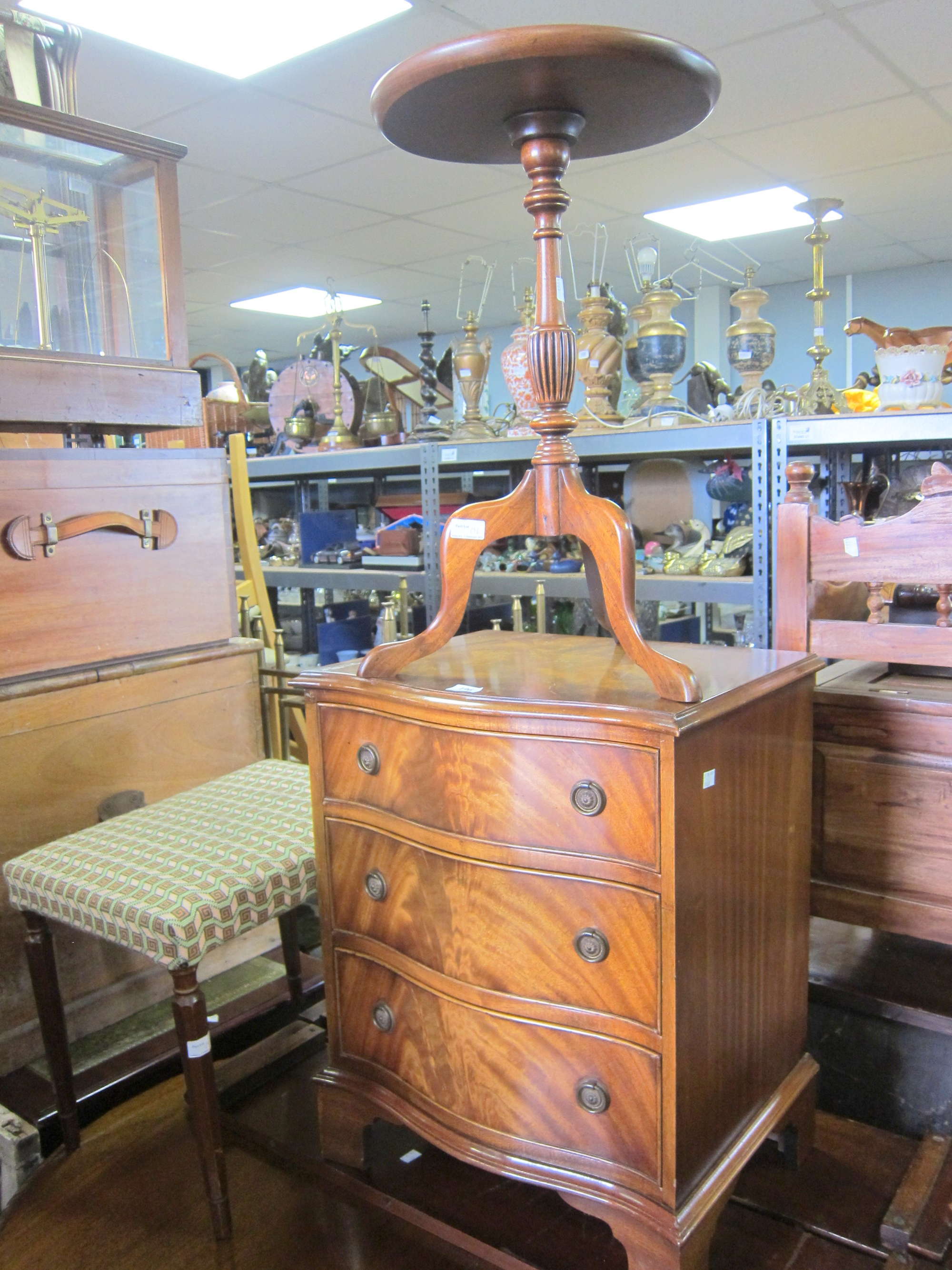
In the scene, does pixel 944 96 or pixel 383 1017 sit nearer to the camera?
pixel 383 1017

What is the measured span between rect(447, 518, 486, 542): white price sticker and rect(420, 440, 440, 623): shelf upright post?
1584mm

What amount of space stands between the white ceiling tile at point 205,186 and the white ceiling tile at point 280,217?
2.3 inches

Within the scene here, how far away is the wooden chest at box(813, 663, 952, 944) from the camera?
1333mm

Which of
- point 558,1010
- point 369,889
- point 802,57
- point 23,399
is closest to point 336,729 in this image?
point 369,889

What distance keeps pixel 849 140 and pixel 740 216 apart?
3.98 feet

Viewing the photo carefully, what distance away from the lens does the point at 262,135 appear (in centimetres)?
387

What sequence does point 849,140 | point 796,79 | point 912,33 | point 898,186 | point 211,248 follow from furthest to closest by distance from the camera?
point 211,248, point 898,186, point 849,140, point 796,79, point 912,33

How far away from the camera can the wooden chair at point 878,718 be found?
132 centimetres

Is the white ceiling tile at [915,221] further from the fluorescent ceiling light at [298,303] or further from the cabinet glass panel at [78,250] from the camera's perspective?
the cabinet glass panel at [78,250]

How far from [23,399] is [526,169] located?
85 centimetres

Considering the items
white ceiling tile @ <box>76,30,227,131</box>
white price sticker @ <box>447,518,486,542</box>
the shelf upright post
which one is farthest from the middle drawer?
white ceiling tile @ <box>76,30,227,131</box>

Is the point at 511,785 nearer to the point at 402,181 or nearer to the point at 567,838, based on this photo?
the point at 567,838

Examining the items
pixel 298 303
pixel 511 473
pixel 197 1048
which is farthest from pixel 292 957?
pixel 298 303

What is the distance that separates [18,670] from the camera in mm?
1497
